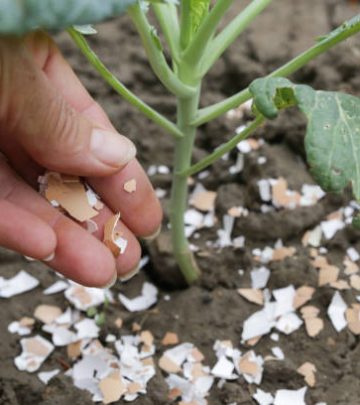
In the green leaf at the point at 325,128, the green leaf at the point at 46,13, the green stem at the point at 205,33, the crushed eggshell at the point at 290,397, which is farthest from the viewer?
the crushed eggshell at the point at 290,397

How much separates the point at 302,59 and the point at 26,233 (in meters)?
0.43

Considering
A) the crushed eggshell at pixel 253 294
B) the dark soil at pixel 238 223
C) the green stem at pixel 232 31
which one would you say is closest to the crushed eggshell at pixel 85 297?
the dark soil at pixel 238 223

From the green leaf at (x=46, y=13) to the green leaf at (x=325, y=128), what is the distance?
0.22 meters

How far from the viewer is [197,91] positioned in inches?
42.0

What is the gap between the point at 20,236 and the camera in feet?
3.23

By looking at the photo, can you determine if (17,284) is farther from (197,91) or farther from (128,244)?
(197,91)

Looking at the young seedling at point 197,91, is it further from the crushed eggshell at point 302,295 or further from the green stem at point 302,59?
the crushed eggshell at point 302,295

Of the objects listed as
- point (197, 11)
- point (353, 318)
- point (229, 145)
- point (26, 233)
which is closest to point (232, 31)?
point (197, 11)

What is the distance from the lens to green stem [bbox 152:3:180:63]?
41.3 inches

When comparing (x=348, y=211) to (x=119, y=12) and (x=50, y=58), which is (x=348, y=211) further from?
(x=119, y=12)

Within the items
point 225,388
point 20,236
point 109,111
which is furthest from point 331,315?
point 109,111

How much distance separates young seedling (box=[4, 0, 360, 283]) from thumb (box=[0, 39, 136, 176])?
0.07m

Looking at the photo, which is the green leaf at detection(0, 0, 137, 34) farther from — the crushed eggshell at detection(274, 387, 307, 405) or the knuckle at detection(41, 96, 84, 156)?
the crushed eggshell at detection(274, 387, 307, 405)

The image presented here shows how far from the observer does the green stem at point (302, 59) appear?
0.91 metres
